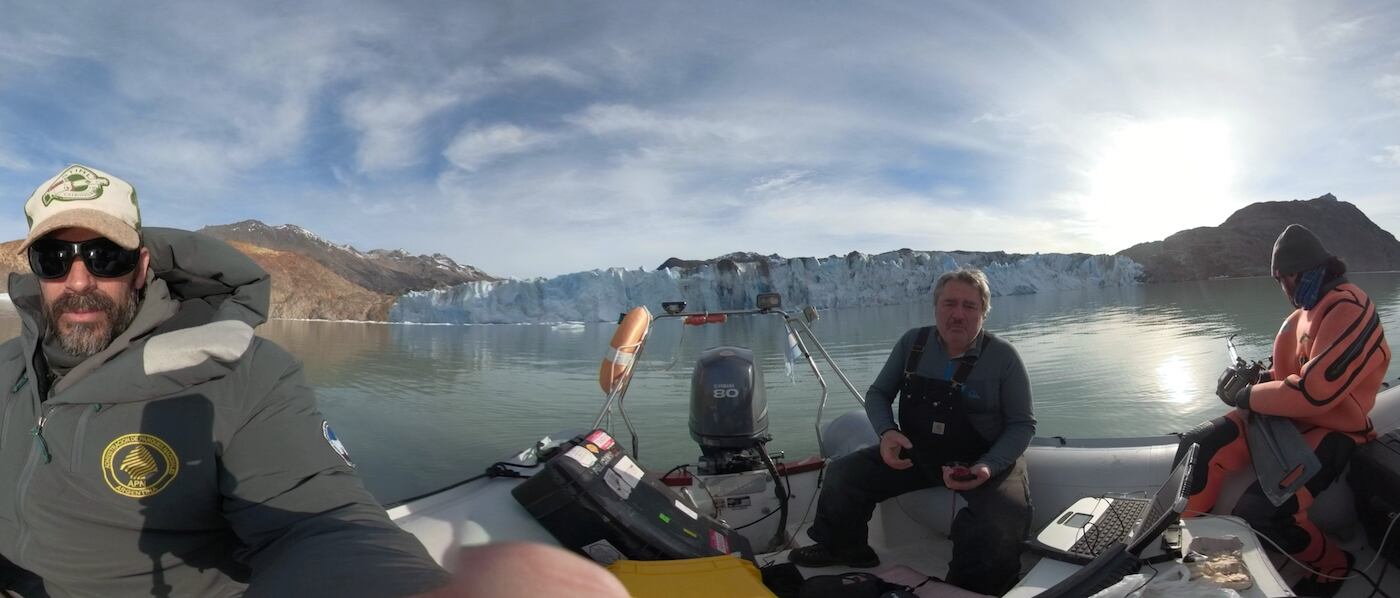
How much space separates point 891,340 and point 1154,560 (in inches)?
556

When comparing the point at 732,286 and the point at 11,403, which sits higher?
the point at 732,286

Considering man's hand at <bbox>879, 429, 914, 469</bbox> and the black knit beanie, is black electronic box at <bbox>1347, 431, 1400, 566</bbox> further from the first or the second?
man's hand at <bbox>879, 429, 914, 469</bbox>

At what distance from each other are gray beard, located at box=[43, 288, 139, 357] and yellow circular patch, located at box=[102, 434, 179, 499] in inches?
10.0

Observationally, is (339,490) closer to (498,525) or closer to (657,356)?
(498,525)

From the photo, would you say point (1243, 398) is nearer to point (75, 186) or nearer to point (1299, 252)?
point (1299, 252)

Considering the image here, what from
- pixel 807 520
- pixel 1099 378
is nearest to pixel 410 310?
pixel 1099 378

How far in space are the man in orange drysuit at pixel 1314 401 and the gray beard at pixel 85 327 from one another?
9.86ft

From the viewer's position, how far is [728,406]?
9.56ft

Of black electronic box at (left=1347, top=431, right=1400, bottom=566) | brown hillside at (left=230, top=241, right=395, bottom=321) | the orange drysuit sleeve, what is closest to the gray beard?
the orange drysuit sleeve

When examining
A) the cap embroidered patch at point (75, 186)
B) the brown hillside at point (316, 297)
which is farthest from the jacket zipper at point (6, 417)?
the brown hillside at point (316, 297)

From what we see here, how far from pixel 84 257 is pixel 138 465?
447mm

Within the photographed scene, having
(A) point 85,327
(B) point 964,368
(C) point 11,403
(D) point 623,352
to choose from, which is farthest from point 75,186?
(B) point 964,368

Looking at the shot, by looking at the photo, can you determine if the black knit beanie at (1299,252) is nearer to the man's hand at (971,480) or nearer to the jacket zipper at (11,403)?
the man's hand at (971,480)

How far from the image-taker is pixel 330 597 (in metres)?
0.58
